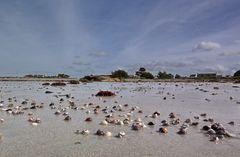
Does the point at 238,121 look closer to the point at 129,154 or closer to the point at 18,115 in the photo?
the point at 129,154

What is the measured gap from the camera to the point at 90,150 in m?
5.50

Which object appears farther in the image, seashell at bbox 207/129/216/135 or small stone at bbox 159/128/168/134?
small stone at bbox 159/128/168/134

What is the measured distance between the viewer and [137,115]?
10.1 metres

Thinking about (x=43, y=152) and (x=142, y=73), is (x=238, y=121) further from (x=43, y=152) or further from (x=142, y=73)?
(x=142, y=73)

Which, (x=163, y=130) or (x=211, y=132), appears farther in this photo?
(x=163, y=130)

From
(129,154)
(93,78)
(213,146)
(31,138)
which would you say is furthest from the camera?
(93,78)

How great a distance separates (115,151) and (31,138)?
6.07 feet

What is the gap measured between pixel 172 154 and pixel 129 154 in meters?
0.69

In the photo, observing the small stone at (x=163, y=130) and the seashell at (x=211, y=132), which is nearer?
the seashell at (x=211, y=132)

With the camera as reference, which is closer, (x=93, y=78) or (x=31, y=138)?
(x=31, y=138)

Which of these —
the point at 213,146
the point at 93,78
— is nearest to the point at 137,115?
the point at 213,146

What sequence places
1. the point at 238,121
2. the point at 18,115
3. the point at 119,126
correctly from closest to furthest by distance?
the point at 119,126 → the point at 238,121 → the point at 18,115

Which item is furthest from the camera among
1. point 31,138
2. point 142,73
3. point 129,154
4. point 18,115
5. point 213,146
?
point 142,73

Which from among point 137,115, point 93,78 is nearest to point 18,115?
point 137,115
